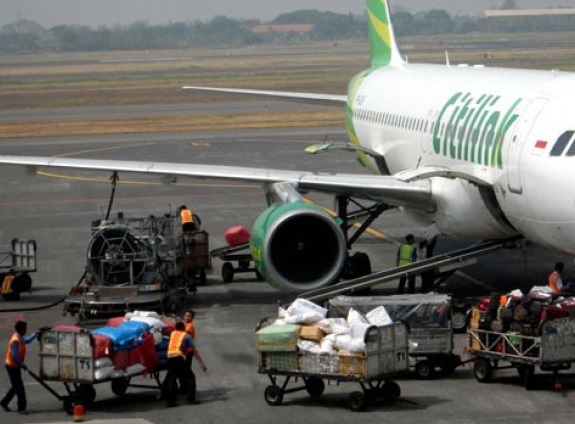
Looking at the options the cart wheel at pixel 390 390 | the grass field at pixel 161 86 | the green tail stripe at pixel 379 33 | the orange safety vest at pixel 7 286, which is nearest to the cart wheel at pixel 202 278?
the orange safety vest at pixel 7 286

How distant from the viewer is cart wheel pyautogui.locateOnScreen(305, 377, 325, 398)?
21219mm

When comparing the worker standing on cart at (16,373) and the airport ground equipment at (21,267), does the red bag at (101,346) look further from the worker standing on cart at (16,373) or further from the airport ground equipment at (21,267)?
the airport ground equipment at (21,267)

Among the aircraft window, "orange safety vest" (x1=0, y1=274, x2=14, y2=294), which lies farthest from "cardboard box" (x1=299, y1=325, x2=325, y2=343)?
"orange safety vest" (x1=0, y1=274, x2=14, y2=294)

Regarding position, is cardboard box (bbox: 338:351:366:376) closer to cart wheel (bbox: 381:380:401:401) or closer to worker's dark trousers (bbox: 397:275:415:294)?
cart wheel (bbox: 381:380:401:401)

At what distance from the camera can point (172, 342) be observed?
20984 mm

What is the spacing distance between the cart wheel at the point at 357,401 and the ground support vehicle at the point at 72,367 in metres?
3.21

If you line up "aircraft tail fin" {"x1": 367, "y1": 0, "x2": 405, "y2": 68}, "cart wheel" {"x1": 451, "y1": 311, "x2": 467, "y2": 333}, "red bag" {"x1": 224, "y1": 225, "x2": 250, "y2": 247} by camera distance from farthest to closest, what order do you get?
"aircraft tail fin" {"x1": 367, "y1": 0, "x2": 405, "y2": 68} < "red bag" {"x1": 224, "y1": 225, "x2": 250, "y2": 247} < "cart wheel" {"x1": 451, "y1": 311, "x2": 467, "y2": 333}

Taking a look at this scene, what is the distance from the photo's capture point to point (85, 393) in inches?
822

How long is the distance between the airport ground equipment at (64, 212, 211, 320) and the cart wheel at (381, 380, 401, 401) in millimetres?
7571

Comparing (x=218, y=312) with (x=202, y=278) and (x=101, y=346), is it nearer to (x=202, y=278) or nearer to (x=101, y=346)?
(x=202, y=278)

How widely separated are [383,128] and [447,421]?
17.4 m

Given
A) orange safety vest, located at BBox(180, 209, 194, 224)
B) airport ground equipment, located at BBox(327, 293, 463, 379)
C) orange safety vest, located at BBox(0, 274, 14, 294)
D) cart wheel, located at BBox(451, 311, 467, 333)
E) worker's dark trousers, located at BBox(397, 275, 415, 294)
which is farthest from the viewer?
orange safety vest, located at BBox(180, 209, 194, 224)

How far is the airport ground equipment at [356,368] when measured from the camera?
66.6 ft

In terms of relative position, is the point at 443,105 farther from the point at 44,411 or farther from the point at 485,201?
the point at 44,411
